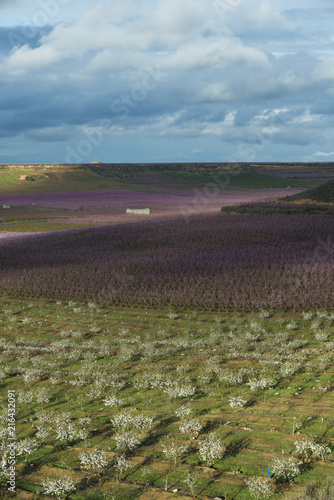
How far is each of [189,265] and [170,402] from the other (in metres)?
7.73

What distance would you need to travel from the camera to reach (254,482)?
419 cm

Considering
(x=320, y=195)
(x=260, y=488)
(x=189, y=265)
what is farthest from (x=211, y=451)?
(x=320, y=195)

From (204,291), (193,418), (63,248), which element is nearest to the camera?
(193,418)

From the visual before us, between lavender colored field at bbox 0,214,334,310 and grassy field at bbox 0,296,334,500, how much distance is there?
1113 mm

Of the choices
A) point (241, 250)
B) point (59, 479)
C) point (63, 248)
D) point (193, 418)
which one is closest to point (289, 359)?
point (193, 418)

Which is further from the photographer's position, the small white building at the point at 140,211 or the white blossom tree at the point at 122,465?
the small white building at the point at 140,211

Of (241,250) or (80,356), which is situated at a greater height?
(241,250)

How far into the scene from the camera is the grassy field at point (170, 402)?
448 cm

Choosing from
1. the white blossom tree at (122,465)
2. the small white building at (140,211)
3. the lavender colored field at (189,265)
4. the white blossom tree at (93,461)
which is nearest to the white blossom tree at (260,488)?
the white blossom tree at (122,465)

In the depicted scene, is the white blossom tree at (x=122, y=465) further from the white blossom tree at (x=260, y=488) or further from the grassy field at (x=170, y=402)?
the white blossom tree at (x=260, y=488)

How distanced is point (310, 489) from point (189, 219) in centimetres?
2033

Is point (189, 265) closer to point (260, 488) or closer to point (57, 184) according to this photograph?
point (260, 488)

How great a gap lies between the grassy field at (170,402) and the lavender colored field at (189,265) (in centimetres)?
111

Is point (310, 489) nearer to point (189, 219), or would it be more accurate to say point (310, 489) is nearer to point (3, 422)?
point (3, 422)
